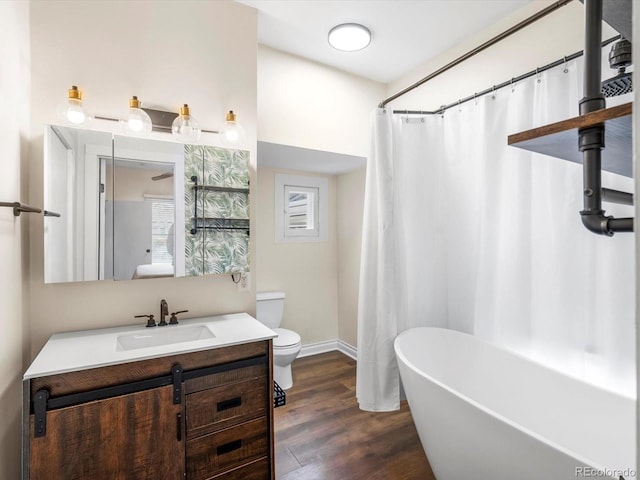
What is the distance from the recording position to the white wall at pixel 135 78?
5.38 feet

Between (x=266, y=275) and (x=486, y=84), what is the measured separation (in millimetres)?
2454

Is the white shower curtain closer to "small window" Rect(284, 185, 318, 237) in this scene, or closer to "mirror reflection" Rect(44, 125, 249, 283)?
"mirror reflection" Rect(44, 125, 249, 283)

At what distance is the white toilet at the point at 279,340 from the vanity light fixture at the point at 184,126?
1.41 m

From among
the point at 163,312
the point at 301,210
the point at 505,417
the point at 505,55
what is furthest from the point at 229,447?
the point at 505,55

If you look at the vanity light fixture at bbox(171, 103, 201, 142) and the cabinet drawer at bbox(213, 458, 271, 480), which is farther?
the vanity light fixture at bbox(171, 103, 201, 142)

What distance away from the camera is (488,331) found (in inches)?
86.4

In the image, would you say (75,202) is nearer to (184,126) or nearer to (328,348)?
(184,126)

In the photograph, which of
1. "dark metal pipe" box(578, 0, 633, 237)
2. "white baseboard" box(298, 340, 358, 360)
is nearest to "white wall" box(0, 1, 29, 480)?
"dark metal pipe" box(578, 0, 633, 237)

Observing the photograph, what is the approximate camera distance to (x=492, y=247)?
2.18m

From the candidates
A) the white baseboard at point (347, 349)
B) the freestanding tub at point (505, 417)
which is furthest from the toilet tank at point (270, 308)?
the freestanding tub at point (505, 417)

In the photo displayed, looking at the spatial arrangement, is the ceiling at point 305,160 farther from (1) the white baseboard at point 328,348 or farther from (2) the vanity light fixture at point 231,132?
(1) the white baseboard at point 328,348

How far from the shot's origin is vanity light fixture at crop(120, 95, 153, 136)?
1744mm

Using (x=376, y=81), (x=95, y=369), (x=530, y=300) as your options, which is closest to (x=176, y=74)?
(x=95, y=369)

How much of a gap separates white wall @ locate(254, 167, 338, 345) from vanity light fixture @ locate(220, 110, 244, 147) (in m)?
1.21
